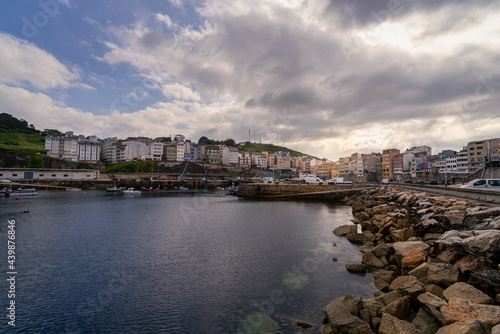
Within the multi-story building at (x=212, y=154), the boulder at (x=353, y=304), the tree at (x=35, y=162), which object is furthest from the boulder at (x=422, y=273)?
the multi-story building at (x=212, y=154)

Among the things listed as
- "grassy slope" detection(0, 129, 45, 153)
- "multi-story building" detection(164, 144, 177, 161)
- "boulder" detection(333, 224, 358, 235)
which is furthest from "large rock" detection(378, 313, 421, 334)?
"grassy slope" detection(0, 129, 45, 153)

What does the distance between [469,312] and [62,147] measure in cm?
17394

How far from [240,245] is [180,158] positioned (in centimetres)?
13649

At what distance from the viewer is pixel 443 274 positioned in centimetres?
908

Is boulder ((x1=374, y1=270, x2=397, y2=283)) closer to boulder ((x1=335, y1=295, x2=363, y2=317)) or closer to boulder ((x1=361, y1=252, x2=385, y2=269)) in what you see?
boulder ((x1=361, y1=252, x2=385, y2=269))

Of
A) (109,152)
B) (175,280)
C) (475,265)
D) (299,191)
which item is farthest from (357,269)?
(109,152)

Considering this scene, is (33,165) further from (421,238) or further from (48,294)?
(421,238)

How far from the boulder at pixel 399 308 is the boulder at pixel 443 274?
1919 mm

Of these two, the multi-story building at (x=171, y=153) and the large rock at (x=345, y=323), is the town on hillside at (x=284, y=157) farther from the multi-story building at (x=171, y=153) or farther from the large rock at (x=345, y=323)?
the large rock at (x=345, y=323)

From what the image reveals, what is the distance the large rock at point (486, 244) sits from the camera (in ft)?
30.0

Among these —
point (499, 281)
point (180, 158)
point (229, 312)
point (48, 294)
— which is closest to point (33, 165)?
point (180, 158)

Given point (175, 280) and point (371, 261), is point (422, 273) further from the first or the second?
point (175, 280)

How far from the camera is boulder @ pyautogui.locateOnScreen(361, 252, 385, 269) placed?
44.1 feet

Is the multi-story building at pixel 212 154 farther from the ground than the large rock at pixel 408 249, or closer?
farther from the ground
